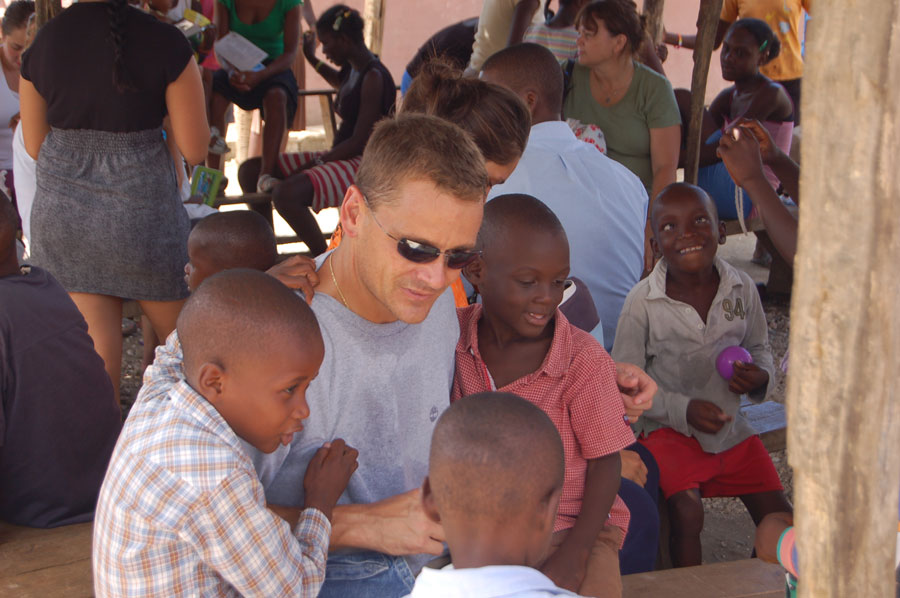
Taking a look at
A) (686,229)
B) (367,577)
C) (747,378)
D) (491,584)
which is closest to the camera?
(491,584)

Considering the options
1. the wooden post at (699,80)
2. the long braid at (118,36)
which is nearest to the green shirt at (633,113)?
the wooden post at (699,80)

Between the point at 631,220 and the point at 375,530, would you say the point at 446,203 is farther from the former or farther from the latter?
the point at 631,220

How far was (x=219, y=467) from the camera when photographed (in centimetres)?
170

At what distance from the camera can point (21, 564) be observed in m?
2.55

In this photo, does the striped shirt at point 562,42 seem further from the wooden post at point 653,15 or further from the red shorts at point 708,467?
the red shorts at point 708,467

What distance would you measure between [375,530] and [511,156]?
131cm

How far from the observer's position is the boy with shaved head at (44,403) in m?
2.67

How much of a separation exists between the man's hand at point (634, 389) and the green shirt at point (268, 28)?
536 centimetres

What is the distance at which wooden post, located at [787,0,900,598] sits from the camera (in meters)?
1.22

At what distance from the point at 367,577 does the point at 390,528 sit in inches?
6.8

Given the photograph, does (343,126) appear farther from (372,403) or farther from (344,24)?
(372,403)

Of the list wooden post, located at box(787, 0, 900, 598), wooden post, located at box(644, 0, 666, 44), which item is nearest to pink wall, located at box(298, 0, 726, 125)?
wooden post, located at box(644, 0, 666, 44)

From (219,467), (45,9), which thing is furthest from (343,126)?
(219,467)

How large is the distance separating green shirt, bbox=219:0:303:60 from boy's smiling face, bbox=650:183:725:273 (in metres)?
4.54
